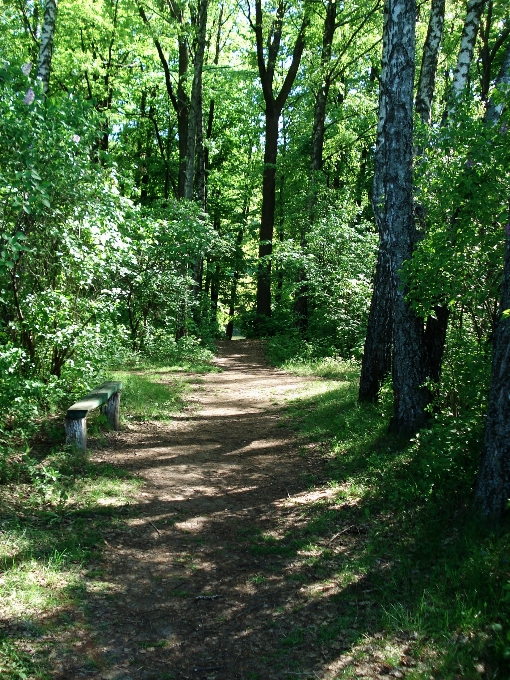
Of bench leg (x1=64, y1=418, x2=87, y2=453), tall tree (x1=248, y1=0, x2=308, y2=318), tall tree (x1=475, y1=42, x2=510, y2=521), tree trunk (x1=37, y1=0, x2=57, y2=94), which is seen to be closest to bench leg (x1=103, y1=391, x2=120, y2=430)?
bench leg (x1=64, y1=418, x2=87, y2=453)

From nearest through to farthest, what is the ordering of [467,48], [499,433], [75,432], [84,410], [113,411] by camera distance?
[499,433], [84,410], [75,432], [113,411], [467,48]

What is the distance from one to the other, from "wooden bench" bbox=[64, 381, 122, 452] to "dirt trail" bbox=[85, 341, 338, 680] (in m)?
0.46

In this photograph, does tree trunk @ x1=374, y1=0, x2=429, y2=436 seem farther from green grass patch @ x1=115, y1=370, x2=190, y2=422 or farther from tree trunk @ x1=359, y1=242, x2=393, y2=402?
green grass patch @ x1=115, y1=370, x2=190, y2=422

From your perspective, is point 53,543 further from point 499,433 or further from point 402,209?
point 402,209

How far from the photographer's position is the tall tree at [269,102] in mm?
20484

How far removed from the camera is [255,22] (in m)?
21.0

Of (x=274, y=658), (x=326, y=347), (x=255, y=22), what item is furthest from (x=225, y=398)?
(x=255, y=22)

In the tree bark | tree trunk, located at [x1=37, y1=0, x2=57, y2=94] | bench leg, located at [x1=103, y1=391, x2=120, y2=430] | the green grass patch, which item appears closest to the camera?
bench leg, located at [x1=103, y1=391, x2=120, y2=430]

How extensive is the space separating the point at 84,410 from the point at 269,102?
61.2 feet

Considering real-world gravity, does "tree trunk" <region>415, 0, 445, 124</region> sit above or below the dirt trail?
above

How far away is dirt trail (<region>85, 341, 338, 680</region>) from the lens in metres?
3.43

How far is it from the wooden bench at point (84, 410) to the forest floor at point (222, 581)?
1.28 feet

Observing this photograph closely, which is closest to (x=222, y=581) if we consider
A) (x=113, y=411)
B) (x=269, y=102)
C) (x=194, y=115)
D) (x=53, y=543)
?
(x=53, y=543)

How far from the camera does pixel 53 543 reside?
14.8ft
